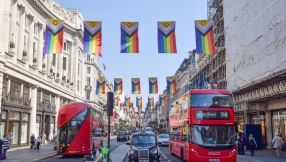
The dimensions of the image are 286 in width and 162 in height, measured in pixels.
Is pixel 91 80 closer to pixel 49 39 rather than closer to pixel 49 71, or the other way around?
pixel 49 71

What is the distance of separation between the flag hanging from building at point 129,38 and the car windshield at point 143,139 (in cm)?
594

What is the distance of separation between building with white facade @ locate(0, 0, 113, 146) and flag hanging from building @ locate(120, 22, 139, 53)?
44.5ft

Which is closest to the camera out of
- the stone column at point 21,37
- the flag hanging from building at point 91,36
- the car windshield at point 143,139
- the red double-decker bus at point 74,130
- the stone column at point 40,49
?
the car windshield at point 143,139

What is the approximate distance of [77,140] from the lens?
22.8 meters

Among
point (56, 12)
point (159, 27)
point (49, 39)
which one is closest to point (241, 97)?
point (159, 27)

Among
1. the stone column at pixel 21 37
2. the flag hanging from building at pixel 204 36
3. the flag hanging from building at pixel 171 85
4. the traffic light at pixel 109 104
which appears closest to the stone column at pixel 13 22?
the stone column at pixel 21 37

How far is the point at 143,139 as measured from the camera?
61.9 ft

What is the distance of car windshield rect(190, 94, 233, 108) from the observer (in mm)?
16656

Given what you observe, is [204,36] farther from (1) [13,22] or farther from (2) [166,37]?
(1) [13,22]

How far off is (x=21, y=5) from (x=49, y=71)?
1367 centimetres

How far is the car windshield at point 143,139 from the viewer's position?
1866 cm

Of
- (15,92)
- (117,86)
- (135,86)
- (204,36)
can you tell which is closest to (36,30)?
(15,92)

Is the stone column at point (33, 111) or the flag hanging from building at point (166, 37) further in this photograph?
the stone column at point (33, 111)

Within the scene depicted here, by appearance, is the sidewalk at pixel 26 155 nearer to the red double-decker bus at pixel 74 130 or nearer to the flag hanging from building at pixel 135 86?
the red double-decker bus at pixel 74 130
